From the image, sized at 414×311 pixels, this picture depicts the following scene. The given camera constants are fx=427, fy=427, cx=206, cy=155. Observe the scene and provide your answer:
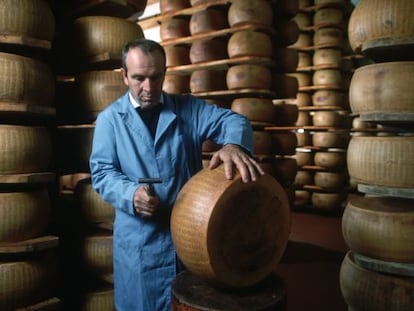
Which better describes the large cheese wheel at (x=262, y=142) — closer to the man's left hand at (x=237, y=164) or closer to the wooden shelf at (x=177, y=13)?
the wooden shelf at (x=177, y=13)

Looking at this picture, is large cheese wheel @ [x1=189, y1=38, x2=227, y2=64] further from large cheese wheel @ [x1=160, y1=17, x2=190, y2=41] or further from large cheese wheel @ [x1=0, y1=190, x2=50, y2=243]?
large cheese wheel @ [x1=0, y1=190, x2=50, y2=243]

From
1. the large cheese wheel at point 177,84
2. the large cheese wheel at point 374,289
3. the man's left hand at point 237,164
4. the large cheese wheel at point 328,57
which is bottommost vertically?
the large cheese wheel at point 374,289

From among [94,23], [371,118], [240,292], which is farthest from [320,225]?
[240,292]

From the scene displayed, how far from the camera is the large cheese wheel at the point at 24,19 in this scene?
233 centimetres

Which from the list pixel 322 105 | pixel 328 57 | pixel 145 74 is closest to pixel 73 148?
pixel 145 74

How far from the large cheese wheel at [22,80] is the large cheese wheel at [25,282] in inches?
36.0

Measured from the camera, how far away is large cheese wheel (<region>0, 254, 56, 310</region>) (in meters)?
2.34

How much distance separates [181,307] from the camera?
1415mm

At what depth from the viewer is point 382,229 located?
2.37 metres

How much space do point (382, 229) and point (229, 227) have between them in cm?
135

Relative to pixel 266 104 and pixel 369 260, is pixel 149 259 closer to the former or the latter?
pixel 369 260

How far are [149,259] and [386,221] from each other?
4.46 feet

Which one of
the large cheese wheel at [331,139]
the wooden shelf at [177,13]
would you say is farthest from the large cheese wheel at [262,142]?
the large cheese wheel at [331,139]

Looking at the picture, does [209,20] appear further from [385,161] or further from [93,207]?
[385,161]
